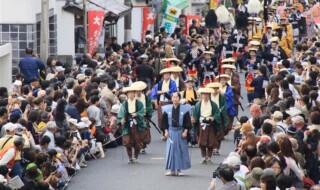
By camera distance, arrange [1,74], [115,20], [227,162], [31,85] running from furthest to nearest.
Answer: [115,20]
[1,74]
[31,85]
[227,162]

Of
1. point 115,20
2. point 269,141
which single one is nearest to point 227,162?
point 269,141

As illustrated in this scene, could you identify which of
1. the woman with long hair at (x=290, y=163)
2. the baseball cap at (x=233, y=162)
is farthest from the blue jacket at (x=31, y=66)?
the baseball cap at (x=233, y=162)

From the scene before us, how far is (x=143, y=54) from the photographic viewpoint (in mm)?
38531

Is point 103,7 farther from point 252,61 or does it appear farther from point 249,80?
point 249,80

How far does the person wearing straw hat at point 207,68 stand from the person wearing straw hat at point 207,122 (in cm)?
871

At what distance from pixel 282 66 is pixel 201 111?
6810 millimetres

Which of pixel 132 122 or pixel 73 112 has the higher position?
pixel 73 112

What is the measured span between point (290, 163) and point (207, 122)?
7.57 meters

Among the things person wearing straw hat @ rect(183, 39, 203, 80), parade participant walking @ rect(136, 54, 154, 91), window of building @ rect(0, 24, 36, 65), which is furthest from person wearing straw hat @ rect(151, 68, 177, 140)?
person wearing straw hat @ rect(183, 39, 203, 80)

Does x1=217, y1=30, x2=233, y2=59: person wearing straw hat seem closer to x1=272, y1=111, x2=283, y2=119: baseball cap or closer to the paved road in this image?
the paved road

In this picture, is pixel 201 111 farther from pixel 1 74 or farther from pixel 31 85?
pixel 1 74

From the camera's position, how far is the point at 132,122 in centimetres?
2778

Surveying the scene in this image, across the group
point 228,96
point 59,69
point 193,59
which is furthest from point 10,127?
point 193,59

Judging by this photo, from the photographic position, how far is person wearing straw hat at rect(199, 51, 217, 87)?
36719mm
